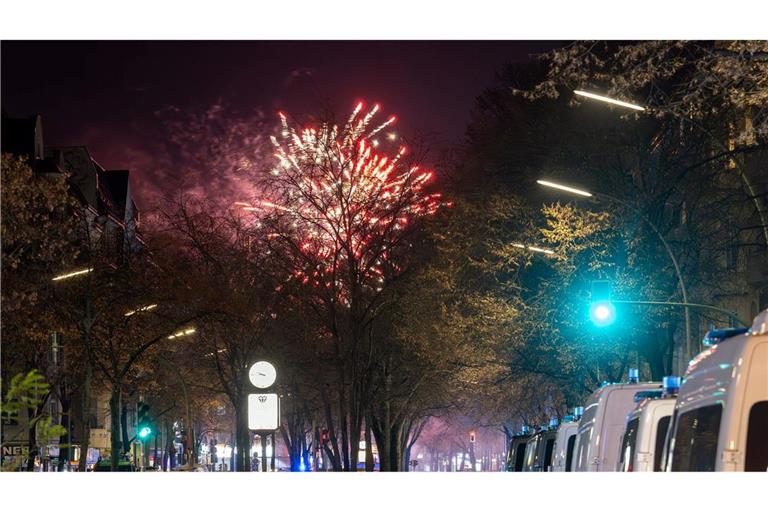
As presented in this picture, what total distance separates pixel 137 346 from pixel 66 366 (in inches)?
382

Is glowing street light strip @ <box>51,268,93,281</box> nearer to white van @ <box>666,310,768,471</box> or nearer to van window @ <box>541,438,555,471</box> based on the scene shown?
van window @ <box>541,438,555,471</box>

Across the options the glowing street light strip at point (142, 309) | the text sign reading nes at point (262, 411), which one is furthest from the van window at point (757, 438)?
the glowing street light strip at point (142, 309)

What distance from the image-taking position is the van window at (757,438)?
7.02 metres

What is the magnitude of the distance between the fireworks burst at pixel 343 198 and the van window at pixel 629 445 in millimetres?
30077

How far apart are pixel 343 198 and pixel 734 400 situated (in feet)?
121

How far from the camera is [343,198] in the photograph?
4381 centimetres

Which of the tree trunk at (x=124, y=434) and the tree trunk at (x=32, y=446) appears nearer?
the tree trunk at (x=32, y=446)

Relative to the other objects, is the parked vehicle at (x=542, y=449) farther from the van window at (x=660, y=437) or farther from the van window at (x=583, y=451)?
the van window at (x=660, y=437)

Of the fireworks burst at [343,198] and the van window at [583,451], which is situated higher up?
the fireworks burst at [343,198]

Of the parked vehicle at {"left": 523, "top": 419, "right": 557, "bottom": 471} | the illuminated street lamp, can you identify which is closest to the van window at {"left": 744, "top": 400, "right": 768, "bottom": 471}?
the parked vehicle at {"left": 523, "top": 419, "right": 557, "bottom": 471}

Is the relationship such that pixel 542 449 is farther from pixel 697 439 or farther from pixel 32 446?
pixel 32 446

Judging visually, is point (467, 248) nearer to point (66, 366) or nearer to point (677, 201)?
point (677, 201)

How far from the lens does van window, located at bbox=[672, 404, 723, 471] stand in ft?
25.9
